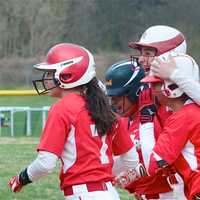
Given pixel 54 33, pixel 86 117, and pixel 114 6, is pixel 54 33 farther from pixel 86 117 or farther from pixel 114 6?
pixel 86 117

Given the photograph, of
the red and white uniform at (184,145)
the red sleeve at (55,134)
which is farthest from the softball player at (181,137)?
the red sleeve at (55,134)

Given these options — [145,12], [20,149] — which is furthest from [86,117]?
[145,12]

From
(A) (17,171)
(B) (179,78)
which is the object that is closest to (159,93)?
(B) (179,78)

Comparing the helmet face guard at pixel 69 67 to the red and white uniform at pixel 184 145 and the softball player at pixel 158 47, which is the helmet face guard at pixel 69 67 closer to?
the softball player at pixel 158 47

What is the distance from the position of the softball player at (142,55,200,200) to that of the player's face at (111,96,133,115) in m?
0.62

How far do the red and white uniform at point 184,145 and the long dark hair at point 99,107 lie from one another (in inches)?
23.3

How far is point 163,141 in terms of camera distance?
440cm

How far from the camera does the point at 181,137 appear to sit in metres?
4.35

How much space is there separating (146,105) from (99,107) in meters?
0.30

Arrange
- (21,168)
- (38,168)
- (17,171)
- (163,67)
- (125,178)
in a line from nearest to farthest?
(163,67) → (38,168) → (125,178) → (17,171) → (21,168)

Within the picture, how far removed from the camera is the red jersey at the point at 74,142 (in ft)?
15.7

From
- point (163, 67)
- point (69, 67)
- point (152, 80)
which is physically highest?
point (163, 67)

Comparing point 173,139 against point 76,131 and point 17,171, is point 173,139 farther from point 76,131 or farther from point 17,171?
point 17,171

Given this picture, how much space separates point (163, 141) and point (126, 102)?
32.4 inches
